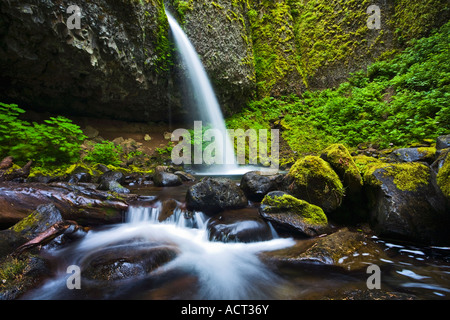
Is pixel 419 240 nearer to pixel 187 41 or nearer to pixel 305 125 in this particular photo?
pixel 305 125

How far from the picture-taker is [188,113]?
10375mm

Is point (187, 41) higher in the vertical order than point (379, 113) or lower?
higher

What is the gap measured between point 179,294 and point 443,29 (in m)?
13.7

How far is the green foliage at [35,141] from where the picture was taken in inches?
206

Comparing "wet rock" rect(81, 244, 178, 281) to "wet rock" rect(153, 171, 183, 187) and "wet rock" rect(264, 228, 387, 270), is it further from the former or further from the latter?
"wet rock" rect(153, 171, 183, 187)

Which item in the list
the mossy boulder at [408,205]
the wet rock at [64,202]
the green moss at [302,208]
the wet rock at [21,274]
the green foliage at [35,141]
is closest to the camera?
the wet rock at [21,274]

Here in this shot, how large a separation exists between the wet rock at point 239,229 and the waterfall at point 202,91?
5.52 meters

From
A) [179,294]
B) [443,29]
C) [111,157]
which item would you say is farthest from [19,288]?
[443,29]

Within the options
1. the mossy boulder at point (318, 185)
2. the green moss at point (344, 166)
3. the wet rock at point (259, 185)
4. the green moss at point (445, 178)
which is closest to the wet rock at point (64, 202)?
the wet rock at point (259, 185)

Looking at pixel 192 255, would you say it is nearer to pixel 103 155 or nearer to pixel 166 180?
pixel 166 180

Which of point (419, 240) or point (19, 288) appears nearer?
point (19, 288)

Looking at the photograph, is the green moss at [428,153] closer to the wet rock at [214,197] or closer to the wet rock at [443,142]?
the wet rock at [443,142]

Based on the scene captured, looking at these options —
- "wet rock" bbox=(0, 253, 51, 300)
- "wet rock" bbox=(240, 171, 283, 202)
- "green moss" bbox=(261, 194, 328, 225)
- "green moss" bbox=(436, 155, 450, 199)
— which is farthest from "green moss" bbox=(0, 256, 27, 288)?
"green moss" bbox=(436, 155, 450, 199)

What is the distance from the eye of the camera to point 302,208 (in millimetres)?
3264
